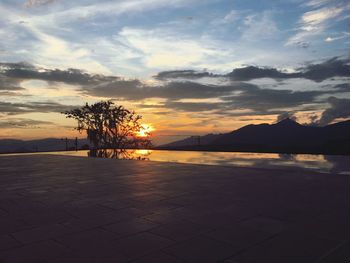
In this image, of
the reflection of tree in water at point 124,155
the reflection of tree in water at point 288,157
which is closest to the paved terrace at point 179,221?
the reflection of tree in water at point 288,157

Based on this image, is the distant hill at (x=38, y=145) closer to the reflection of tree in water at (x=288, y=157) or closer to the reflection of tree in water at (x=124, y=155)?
the reflection of tree in water at (x=124, y=155)

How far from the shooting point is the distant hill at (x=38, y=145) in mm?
19609

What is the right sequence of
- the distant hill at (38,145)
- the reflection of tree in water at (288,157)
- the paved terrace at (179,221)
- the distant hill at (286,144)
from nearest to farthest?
1. the paved terrace at (179,221)
2. the reflection of tree in water at (288,157)
3. the distant hill at (286,144)
4. the distant hill at (38,145)

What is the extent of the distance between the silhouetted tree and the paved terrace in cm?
1527

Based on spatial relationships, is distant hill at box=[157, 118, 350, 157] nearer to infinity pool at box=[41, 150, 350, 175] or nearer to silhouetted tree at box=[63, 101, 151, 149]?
infinity pool at box=[41, 150, 350, 175]

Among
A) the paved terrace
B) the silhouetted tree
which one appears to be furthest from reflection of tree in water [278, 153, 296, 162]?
the silhouetted tree

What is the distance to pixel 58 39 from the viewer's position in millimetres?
12680

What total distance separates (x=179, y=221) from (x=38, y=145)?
18.7m

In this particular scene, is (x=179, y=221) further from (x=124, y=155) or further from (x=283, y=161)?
(x=124, y=155)

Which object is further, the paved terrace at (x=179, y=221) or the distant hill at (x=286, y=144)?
the distant hill at (x=286, y=144)

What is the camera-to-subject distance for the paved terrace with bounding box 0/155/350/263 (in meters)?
2.70

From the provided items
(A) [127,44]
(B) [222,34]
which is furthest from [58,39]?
(B) [222,34]

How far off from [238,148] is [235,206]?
37.8 feet

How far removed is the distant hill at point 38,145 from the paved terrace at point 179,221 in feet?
47.3
